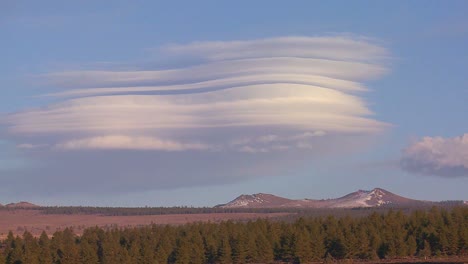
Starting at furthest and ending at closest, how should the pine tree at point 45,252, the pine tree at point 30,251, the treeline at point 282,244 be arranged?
the treeline at point 282,244 < the pine tree at point 45,252 < the pine tree at point 30,251

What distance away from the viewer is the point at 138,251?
6427 inches

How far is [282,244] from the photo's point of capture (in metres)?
167

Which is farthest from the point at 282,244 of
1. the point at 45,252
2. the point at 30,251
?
the point at 30,251

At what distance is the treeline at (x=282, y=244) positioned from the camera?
A: 15732 centimetres

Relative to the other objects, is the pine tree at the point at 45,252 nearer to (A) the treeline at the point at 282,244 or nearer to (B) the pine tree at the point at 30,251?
(A) the treeline at the point at 282,244

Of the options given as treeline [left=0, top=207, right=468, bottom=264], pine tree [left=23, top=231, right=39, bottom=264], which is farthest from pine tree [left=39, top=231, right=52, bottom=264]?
pine tree [left=23, top=231, right=39, bottom=264]

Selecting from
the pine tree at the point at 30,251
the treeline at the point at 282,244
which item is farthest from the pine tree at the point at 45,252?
the pine tree at the point at 30,251

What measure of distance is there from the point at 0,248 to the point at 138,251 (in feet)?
151

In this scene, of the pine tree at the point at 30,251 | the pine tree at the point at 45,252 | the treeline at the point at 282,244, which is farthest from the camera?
the treeline at the point at 282,244

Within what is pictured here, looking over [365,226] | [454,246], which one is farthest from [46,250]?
[454,246]

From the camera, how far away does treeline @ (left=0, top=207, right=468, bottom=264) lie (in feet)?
516

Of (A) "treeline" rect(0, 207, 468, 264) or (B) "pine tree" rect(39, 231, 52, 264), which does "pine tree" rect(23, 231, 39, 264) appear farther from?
(B) "pine tree" rect(39, 231, 52, 264)

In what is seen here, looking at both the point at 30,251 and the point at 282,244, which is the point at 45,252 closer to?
the point at 30,251

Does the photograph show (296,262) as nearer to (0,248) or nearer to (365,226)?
(365,226)
